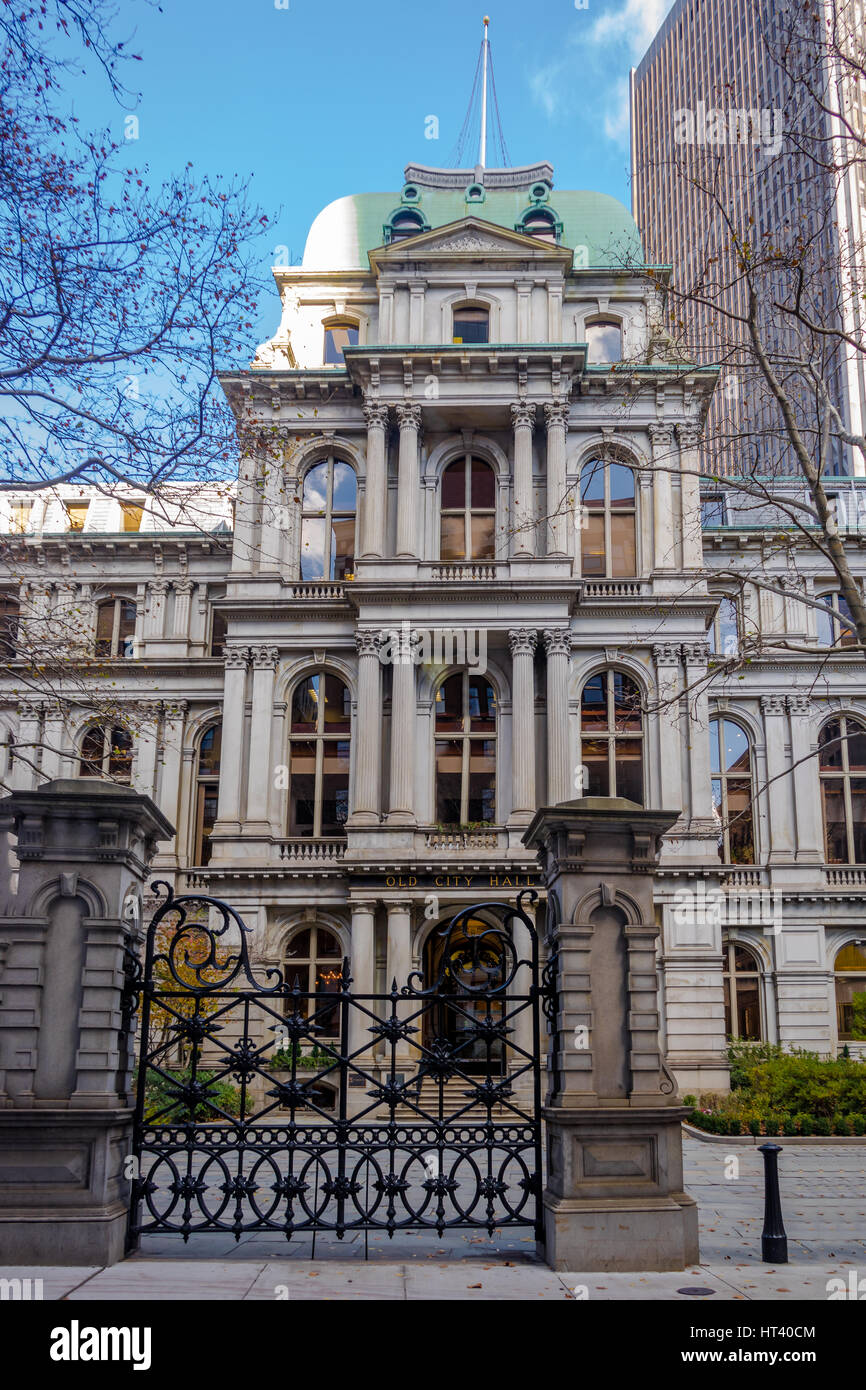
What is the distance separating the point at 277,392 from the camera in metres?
37.8

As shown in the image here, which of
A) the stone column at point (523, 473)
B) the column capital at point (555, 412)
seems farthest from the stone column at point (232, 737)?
the column capital at point (555, 412)

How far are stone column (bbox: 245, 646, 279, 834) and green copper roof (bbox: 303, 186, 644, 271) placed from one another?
14314 mm

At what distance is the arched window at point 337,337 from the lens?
40.5 meters

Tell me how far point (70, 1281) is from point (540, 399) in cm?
3061

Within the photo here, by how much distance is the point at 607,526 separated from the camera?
123 feet

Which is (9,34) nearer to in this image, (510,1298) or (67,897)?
(67,897)

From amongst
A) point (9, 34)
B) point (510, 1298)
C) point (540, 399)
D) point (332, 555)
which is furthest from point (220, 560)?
point (510, 1298)

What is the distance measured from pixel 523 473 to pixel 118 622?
15865mm

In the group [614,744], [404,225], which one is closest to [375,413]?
[404,225]

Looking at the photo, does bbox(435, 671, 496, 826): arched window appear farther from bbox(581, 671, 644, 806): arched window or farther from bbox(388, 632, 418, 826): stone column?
bbox(581, 671, 644, 806): arched window

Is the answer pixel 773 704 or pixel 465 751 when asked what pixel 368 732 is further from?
pixel 773 704

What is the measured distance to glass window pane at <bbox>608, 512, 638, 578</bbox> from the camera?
1467 inches

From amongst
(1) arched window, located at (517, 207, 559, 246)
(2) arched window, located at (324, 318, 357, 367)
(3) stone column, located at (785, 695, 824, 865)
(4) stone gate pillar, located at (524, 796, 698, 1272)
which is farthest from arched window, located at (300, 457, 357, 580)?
(4) stone gate pillar, located at (524, 796, 698, 1272)

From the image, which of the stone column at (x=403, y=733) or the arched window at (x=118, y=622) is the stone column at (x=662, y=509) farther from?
the arched window at (x=118, y=622)
